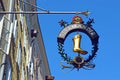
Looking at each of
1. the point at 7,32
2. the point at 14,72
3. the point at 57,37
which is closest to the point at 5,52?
the point at 7,32

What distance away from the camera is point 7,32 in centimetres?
1625

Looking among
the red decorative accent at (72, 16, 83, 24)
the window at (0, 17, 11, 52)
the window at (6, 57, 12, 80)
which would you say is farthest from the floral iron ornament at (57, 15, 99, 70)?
the window at (6, 57, 12, 80)

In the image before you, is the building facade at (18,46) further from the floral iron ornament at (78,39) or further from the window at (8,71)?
the floral iron ornament at (78,39)

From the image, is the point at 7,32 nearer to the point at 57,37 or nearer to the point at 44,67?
the point at 57,37

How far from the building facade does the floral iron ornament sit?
13.6 ft

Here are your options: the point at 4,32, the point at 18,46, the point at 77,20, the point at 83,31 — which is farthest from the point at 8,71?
the point at 83,31

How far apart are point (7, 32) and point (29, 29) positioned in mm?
10600

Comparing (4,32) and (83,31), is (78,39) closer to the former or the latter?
(83,31)

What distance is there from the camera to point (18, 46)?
20.1 metres

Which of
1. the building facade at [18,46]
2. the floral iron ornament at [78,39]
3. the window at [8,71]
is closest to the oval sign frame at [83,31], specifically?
the floral iron ornament at [78,39]

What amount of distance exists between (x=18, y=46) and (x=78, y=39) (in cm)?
923

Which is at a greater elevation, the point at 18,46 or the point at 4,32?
the point at 18,46

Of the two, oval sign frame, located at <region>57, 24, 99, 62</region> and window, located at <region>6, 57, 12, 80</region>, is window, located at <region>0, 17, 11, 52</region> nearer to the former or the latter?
window, located at <region>6, 57, 12, 80</region>

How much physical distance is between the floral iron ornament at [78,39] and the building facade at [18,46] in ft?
13.6
